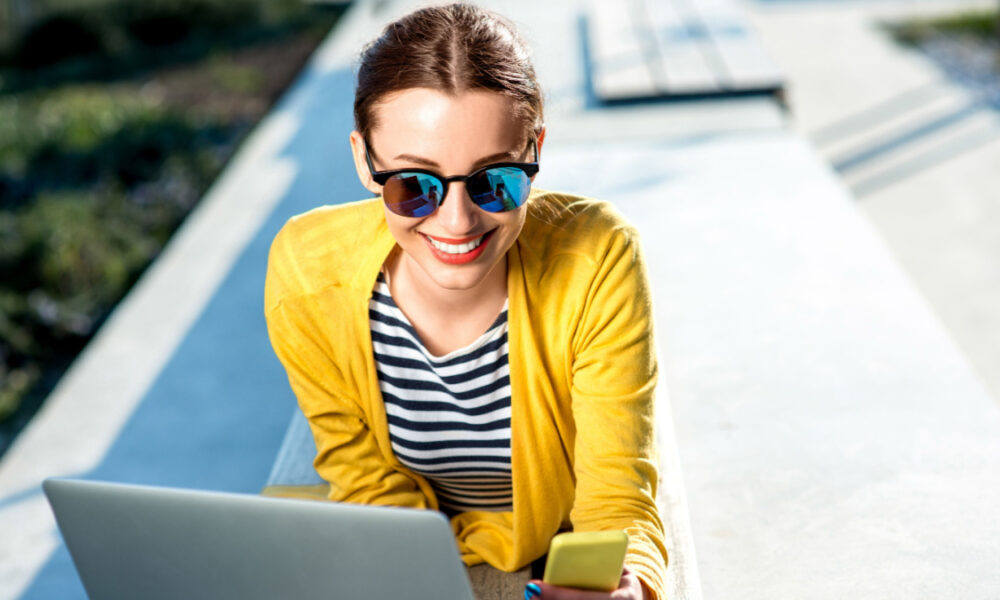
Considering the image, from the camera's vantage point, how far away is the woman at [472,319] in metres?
1.48

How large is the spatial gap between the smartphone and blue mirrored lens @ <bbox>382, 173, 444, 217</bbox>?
1.73 feet

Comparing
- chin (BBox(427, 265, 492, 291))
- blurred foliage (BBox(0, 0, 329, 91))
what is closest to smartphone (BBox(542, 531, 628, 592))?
chin (BBox(427, 265, 492, 291))

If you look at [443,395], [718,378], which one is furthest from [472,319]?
[718,378]

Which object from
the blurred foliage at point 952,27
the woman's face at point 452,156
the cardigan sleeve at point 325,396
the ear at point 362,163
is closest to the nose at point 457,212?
the woman's face at point 452,156

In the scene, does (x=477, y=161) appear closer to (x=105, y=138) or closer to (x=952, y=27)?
(x=105, y=138)

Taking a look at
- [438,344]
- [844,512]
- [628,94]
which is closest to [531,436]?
[438,344]

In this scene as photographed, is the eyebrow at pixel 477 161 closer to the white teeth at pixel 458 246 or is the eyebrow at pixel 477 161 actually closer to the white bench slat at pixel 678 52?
the white teeth at pixel 458 246

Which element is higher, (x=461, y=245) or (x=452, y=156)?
(x=452, y=156)

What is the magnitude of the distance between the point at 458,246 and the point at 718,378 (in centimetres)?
137

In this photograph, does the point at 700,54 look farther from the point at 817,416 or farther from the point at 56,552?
the point at 56,552

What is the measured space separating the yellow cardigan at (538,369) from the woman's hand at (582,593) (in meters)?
0.09

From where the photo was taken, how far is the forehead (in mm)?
1452

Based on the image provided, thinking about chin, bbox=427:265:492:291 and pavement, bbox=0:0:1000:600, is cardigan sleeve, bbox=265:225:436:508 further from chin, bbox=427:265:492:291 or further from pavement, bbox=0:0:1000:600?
pavement, bbox=0:0:1000:600

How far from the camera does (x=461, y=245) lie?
5.04 ft
